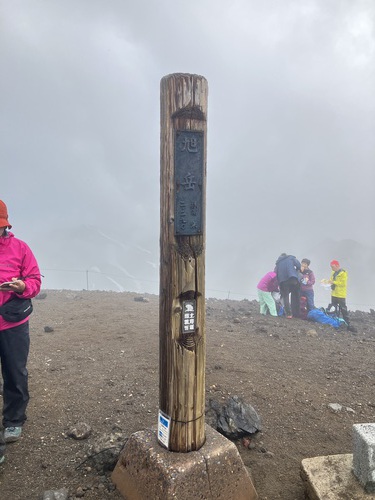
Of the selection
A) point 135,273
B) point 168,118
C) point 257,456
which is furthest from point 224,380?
point 135,273

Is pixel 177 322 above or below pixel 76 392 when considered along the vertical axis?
above

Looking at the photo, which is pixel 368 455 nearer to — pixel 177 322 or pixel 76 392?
pixel 177 322

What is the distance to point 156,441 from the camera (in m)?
3.32

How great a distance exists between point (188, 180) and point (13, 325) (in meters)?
2.50

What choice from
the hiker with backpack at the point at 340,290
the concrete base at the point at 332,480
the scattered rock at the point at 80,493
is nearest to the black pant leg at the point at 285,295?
the hiker with backpack at the point at 340,290

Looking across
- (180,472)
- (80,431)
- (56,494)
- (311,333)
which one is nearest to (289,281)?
(311,333)

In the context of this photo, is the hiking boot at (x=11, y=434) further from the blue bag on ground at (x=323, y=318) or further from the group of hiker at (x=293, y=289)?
the blue bag on ground at (x=323, y=318)

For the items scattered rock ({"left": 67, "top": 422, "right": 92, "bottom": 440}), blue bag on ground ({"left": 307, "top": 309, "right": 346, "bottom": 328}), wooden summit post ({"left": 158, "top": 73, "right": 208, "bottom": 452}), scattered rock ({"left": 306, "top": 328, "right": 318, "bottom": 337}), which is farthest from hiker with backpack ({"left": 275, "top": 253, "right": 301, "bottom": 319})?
wooden summit post ({"left": 158, "top": 73, "right": 208, "bottom": 452})

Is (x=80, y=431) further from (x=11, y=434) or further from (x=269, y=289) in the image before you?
(x=269, y=289)

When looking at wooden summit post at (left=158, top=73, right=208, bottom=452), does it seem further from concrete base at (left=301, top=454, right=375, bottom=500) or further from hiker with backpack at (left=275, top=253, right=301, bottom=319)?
hiker with backpack at (left=275, top=253, right=301, bottom=319)

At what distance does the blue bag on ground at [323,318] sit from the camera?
1125 cm

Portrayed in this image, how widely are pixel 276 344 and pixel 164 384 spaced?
238 inches

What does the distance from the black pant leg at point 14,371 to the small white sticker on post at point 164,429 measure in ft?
5.80

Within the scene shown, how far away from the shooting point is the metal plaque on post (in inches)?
114
